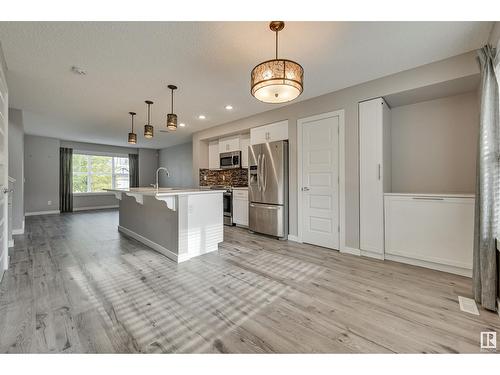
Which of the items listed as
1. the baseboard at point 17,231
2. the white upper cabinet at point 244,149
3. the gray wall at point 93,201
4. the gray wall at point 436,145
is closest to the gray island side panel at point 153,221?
Answer: the baseboard at point 17,231

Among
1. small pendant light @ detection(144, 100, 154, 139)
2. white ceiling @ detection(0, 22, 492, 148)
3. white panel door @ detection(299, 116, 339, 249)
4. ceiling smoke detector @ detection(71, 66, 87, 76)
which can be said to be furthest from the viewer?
small pendant light @ detection(144, 100, 154, 139)

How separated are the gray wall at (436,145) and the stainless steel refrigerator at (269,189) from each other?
1.74 m

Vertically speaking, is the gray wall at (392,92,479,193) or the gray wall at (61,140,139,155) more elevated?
the gray wall at (61,140,139,155)

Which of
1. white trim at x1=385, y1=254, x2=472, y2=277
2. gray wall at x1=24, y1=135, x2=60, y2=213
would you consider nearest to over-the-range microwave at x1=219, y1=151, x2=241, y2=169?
white trim at x1=385, y1=254, x2=472, y2=277

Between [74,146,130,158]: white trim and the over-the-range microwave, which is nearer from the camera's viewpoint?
the over-the-range microwave

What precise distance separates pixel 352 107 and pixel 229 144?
3.09 m

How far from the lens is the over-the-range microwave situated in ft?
17.5

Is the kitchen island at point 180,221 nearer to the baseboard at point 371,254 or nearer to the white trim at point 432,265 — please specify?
the baseboard at point 371,254

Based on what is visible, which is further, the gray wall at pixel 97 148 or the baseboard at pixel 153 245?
the gray wall at pixel 97 148

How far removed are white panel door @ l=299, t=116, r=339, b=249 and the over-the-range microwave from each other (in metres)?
1.96

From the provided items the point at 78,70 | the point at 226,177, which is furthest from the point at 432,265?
the point at 78,70

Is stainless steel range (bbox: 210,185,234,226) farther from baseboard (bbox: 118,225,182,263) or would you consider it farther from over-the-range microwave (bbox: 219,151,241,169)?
baseboard (bbox: 118,225,182,263)

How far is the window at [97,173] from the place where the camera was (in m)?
8.04

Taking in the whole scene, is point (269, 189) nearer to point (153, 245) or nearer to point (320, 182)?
point (320, 182)
